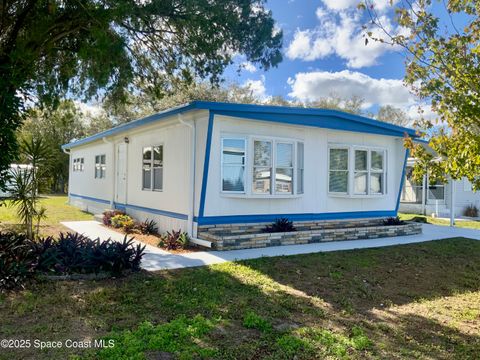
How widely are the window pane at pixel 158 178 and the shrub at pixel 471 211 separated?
15294 millimetres

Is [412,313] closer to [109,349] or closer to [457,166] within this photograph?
[457,166]

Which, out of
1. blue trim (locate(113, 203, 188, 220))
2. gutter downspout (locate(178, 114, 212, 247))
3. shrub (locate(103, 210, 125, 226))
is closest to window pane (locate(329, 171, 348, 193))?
gutter downspout (locate(178, 114, 212, 247))

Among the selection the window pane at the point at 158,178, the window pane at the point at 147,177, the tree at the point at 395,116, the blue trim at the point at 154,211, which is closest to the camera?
the blue trim at the point at 154,211

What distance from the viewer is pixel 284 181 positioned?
9523 millimetres

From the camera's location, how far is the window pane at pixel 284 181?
30.8 feet

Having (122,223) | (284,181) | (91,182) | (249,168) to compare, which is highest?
(249,168)

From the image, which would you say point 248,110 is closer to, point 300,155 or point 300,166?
point 300,155

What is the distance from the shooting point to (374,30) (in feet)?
16.6

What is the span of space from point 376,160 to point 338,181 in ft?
5.25

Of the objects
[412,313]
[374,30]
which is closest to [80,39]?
[374,30]

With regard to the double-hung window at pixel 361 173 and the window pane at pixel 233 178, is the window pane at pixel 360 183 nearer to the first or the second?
the double-hung window at pixel 361 173

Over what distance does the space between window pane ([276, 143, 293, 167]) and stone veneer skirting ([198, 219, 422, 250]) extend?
1.60 m

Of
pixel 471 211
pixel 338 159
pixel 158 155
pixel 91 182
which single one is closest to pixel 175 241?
pixel 158 155

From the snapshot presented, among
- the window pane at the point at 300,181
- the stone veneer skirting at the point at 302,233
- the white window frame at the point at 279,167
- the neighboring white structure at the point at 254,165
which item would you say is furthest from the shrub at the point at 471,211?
the white window frame at the point at 279,167
